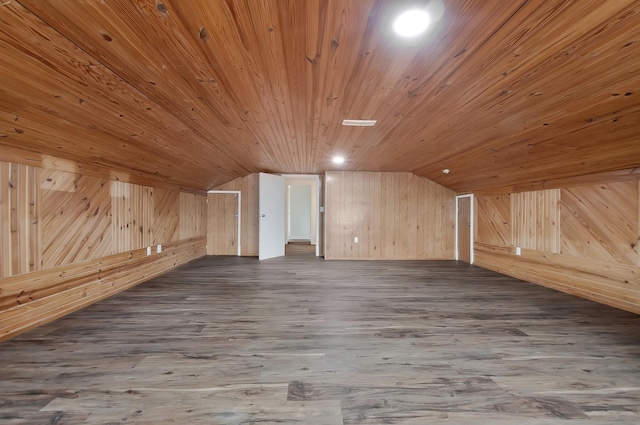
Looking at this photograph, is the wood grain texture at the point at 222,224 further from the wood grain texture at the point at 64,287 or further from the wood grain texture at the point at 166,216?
the wood grain texture at the point at 64,287

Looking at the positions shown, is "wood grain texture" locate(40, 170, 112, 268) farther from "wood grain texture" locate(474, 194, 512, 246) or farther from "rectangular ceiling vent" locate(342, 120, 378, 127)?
"wood grain texture" locate(474, 194, 512, 246)

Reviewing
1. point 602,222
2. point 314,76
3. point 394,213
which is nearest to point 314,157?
point 394,213

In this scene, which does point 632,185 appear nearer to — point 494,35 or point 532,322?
point 532,322

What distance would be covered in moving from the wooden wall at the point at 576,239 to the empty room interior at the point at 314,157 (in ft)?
0.08

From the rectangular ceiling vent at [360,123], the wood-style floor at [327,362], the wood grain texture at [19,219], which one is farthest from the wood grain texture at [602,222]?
the wood grain texture at [19,219]

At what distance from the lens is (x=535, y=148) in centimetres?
273

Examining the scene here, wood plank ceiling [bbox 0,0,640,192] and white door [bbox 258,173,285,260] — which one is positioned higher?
wood plank ceiling [bbox 0,0,640,192]

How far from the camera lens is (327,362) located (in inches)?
70.5

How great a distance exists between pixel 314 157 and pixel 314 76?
259cm

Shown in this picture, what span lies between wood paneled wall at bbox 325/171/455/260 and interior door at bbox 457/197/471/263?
0.16m

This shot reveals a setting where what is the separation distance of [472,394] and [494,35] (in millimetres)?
1894

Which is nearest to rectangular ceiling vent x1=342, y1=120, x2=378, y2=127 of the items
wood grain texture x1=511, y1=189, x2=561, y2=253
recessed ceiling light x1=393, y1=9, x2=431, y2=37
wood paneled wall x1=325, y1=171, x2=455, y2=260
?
recessed ceiling light x1=393, y1=9, x2=431, y2=37

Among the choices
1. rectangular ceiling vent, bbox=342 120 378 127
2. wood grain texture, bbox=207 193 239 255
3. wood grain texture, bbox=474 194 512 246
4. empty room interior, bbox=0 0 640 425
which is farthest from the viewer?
wood grain texture, bbox=207 193 239 255

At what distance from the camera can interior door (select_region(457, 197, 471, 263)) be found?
5223 millimetres
